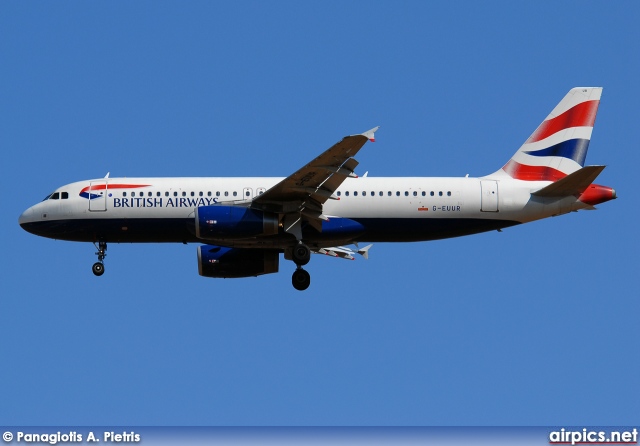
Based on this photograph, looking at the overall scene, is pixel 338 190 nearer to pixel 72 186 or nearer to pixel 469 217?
pixel 469 217

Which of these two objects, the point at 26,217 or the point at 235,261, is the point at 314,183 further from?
the point at 26,217

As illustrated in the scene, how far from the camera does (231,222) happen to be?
5038 cm

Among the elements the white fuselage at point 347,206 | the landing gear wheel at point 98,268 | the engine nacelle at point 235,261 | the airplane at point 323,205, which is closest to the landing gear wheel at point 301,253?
the airplane at point 323,205

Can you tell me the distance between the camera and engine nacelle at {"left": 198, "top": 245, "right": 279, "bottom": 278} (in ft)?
182

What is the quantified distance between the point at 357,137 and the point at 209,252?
1109 centimetres

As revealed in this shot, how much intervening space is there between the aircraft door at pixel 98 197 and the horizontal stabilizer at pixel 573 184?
15735mm

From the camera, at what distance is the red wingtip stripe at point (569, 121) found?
54875 millimetres

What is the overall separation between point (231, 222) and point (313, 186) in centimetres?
313

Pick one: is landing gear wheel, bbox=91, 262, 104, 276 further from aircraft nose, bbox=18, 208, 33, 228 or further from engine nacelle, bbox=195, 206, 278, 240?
engine nacelle, bbox=195, 206, 278, 240

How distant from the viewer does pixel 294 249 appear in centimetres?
5212

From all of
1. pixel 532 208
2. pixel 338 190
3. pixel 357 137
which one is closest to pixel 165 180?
pixel 338 190

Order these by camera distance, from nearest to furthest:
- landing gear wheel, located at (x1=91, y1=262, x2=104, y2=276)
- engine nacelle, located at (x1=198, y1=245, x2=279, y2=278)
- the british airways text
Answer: the british airways text → landing gear wheel, located at (x1=91, y1=262, x2=104, y2=276) → engine nacelle, located at (x1=198, y1=245, x2=279, y2=278)

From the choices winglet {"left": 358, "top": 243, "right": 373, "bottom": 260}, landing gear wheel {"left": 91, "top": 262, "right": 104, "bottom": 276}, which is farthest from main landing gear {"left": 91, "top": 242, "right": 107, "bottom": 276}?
winglet {"left": 358, "top": 243, "right": 373, "bottom": 260}

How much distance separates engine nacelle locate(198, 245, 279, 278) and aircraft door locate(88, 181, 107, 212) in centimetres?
456
